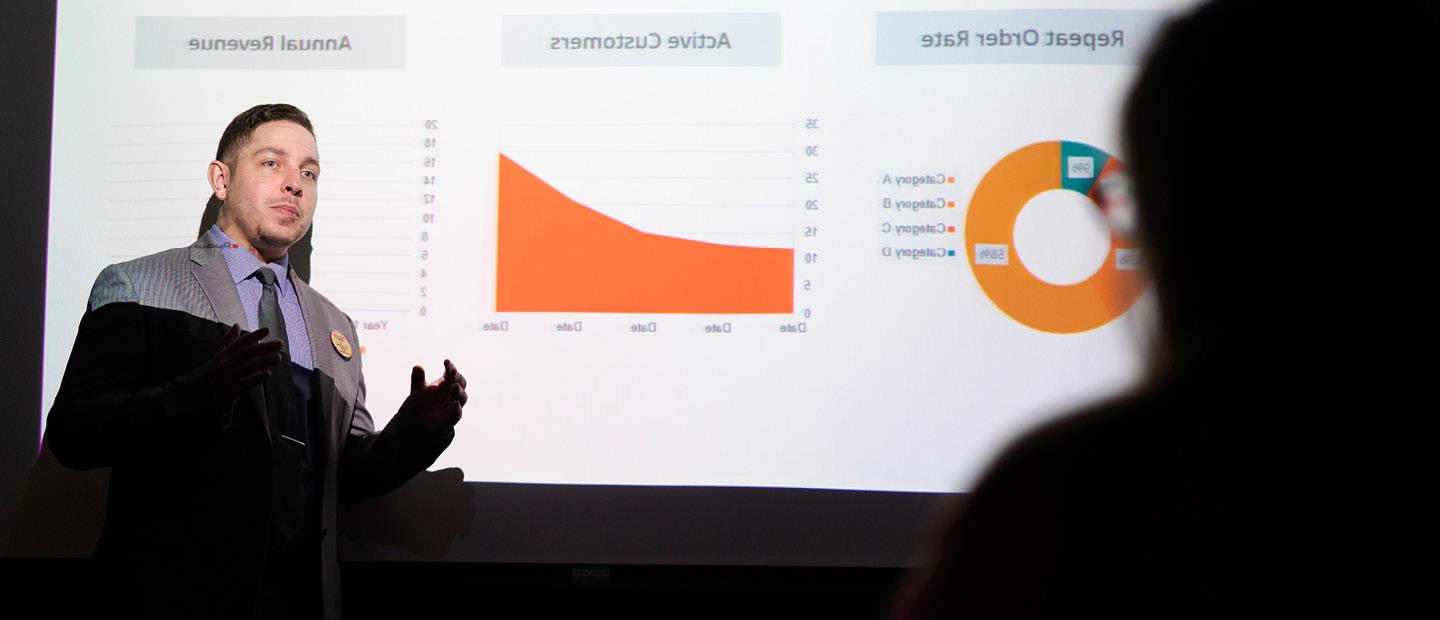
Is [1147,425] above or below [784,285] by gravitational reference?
below

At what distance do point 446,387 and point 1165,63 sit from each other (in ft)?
4.98

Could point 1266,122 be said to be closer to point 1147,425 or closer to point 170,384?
point 1147,425

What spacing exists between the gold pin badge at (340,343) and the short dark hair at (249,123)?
41 cm

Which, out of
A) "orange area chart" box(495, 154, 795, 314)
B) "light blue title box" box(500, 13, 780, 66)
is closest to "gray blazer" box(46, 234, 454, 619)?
"orange area chart" box(495, 154, 795, 314)

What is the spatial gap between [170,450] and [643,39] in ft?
3.94

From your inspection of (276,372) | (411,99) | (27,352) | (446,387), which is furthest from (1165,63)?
(27,352)

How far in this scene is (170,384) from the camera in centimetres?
162

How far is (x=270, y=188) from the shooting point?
81.1 inches

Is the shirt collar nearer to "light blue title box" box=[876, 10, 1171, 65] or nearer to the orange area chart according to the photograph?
the orange area chart

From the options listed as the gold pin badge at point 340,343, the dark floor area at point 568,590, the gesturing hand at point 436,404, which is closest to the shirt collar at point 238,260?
the gold pin badge at point 340,343

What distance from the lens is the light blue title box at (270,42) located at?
2.20m

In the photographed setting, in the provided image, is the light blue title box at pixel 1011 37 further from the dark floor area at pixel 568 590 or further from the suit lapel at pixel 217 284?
the suit lapel at pixel 217 284

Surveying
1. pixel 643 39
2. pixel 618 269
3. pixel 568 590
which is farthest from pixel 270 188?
pixel 568 590

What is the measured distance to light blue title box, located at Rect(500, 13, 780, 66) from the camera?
2.18 meters
